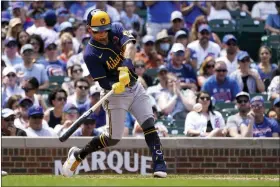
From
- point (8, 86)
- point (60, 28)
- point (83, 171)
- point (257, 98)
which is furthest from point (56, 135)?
point (60, 28)

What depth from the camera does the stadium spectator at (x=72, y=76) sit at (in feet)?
54.0

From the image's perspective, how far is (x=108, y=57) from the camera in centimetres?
1133

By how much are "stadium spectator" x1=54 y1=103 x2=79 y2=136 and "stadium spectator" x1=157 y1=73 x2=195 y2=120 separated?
1.52m

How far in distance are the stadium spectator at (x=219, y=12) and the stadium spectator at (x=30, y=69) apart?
4.11 meters

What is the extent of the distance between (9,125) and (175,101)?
2797mm

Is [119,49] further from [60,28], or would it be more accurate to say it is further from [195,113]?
[60,28]

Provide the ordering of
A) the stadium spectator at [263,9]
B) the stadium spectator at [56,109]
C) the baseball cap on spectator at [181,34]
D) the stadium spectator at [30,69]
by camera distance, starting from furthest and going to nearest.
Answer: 1. the stadium spectator at [263,9]
2. the baseball cap on spectator at [181,34]
3. the stadium spectator at [30,69]
4. the stadium spectator at [56,109]

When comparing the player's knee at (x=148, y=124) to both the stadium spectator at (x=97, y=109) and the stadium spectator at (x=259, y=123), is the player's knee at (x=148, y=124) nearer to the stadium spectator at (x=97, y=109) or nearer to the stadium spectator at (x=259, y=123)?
the stadium spectator at (x=259, y=123)

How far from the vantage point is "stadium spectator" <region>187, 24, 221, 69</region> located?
1770 centimetres

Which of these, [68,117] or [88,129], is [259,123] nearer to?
[88,129]

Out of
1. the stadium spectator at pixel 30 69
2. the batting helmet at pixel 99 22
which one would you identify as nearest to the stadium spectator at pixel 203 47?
the stadium spectator at pixel 30 69

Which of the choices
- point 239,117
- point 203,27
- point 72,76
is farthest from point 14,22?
point 239,117

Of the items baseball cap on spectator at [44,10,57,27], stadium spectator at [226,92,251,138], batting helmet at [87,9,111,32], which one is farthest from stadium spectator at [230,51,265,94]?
batting helmet at [87,9,111,32]

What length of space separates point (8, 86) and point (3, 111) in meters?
1.66
